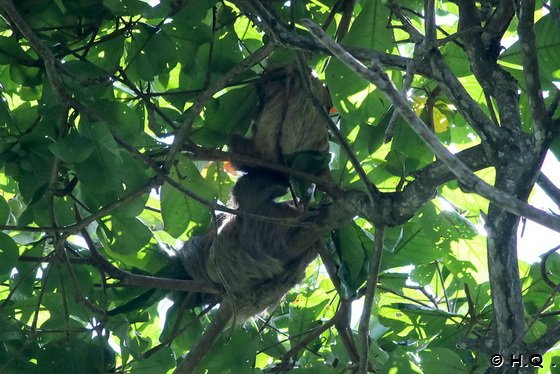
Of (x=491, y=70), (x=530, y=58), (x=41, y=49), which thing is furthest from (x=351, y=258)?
(x=41, y=49)

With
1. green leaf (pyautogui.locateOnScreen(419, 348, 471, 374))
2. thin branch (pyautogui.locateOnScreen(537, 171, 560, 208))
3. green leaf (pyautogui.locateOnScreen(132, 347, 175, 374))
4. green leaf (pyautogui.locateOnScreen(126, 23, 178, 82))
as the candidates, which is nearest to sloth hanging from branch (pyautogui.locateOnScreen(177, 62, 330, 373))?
green leaf (pyautogui.locateOnScreen(132, 347, 175, 374))

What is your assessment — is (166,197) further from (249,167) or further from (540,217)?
(540,217)

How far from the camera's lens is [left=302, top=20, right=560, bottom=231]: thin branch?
1.92m

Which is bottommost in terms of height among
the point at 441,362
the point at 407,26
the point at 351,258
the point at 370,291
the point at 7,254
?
the point at 441,362

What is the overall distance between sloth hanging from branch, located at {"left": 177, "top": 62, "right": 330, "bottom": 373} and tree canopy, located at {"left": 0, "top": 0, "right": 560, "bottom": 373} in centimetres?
7

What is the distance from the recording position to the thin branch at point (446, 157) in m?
1.92

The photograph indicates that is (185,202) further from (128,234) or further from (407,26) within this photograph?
(407,26)

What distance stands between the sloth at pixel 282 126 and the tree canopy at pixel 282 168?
0.05 m

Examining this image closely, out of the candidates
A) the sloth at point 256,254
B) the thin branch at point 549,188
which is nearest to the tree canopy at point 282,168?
the thin branch at point 549,188

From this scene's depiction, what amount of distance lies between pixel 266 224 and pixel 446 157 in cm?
203

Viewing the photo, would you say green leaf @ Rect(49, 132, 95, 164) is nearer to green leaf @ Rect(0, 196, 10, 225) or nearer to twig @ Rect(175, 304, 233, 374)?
green leaf @ Rect(0, 196, 10, 225)

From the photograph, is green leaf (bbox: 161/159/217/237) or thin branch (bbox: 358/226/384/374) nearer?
thin branch (bbox: 358/226/384/374)

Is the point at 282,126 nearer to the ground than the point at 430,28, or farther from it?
farther from it

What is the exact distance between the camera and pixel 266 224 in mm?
3912
